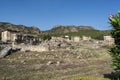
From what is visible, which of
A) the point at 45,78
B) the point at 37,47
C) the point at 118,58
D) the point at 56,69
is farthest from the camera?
the point at 37,47

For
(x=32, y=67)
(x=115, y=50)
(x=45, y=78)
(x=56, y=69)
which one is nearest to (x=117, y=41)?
(x=115, y=50)

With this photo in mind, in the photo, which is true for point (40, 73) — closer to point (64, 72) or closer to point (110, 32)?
point (64, 72)

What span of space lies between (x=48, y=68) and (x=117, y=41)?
12.7 metres

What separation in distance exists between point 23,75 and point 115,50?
34.3ft

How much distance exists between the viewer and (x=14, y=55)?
39.5 meters

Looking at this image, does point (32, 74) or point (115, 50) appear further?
point (32, 74)

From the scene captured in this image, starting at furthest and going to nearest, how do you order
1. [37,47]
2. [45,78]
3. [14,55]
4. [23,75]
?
[37,47] → [14,55] → [23,75] → [45,78]

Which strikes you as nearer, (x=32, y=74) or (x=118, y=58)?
(x=118, y=58)

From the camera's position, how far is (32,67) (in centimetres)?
2838

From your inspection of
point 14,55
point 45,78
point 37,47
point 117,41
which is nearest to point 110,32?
point 117,41

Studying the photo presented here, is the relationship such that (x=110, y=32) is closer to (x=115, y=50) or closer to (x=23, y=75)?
(x=115, y=50)

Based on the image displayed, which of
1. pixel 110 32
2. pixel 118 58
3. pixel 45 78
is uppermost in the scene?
pixel 110 32

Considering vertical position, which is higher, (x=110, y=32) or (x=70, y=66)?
(x=110, y=32)

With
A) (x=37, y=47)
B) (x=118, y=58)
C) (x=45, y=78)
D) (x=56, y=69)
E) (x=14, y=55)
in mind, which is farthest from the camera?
(x=37, y=47)
